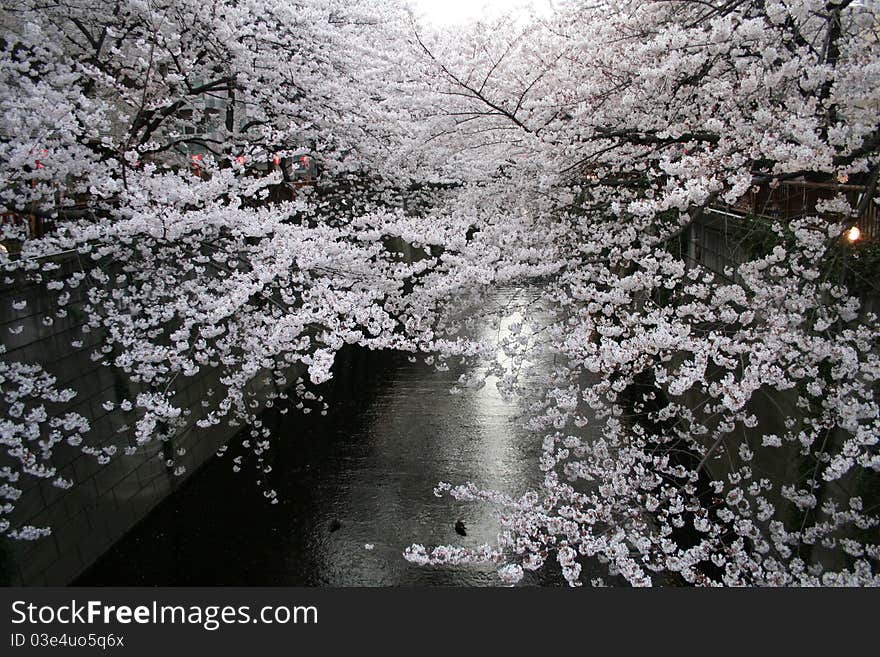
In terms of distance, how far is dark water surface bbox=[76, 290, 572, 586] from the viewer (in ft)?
25.5

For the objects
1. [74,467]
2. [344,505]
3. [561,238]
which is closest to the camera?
[74,467]

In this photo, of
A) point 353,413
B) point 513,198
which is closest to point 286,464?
point 353,413

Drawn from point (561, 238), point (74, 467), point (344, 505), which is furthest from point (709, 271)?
point (74, 467)

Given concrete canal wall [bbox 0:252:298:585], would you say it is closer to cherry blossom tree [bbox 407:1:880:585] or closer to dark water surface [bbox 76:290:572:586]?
dark water surface [bbox 76:290:572:586]

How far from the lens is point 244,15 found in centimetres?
973

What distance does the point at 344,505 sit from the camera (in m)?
9.40

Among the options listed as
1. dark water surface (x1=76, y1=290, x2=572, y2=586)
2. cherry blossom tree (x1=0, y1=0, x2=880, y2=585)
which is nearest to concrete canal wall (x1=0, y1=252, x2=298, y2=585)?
cherry blossom tree (x1=0, y1=0, x2=880, y2=585)

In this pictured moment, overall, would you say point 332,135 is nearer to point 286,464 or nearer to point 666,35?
point 286,464

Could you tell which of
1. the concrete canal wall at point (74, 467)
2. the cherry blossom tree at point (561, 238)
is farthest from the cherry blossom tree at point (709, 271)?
the concrete canal wall at point (74, 467)

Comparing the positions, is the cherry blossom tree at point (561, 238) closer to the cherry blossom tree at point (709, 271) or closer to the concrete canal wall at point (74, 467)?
the cherry blossom tree at point (709, 271)

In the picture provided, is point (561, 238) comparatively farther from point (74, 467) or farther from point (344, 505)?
point (74, 467)

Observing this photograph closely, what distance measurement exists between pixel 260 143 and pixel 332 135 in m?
1.62

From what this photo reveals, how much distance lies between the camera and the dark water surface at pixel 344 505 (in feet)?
25.5

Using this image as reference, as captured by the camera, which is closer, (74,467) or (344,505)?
(74,467)
